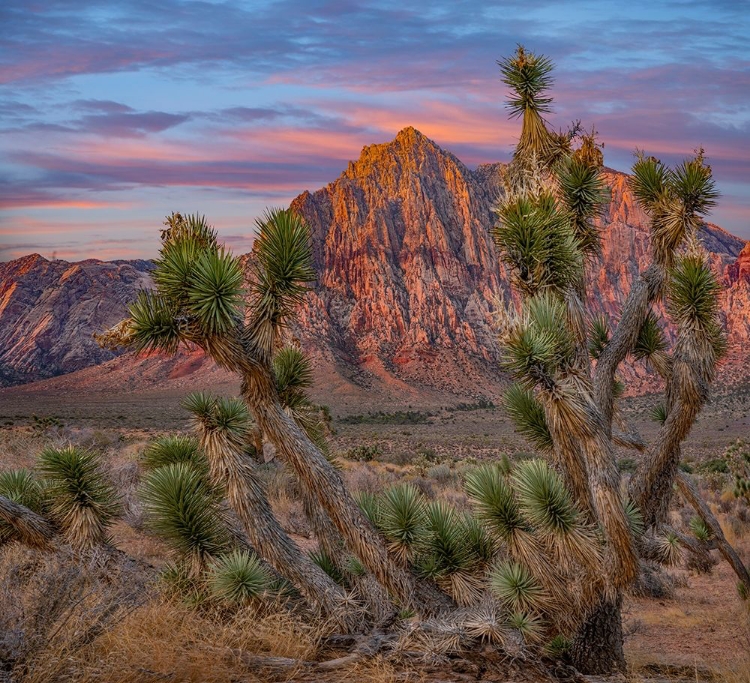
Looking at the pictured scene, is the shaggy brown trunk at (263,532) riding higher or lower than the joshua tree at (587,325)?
lower

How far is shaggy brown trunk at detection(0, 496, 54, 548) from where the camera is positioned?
26.1 ft

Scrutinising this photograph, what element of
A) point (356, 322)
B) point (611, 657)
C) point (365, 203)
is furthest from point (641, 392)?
point (611, 657)

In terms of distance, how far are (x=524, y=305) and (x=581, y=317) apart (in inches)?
29.9

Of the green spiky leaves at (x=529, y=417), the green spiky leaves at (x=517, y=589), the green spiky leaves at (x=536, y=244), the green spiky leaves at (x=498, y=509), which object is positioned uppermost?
the green spiky leaves at (x=536, y=244)

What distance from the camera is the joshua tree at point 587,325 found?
6844mm

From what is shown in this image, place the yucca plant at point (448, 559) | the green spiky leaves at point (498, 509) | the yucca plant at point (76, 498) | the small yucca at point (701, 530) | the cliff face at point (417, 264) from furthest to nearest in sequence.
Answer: the cliff face at point (417, 264), the small yucca at point (701, 530), the yucca plant at point (76, 498), the yucca plant at point (448, 559), the green spiky leaves at point (498, 509)

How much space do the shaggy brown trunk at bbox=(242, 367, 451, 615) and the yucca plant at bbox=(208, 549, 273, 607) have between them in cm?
86

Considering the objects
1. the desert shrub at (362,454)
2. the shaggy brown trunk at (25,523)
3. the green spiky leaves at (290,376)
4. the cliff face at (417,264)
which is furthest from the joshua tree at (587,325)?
the cliff face at (417,264)

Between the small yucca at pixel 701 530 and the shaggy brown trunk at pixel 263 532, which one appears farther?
the small yucca at pixel 701 530

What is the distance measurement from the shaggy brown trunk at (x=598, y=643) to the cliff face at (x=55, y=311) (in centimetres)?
11101

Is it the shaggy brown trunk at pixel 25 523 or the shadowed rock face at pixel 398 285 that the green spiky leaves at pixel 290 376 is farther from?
the shadowed rock face at pixel 398 285

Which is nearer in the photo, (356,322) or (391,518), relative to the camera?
(391,518)

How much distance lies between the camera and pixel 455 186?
125 metres

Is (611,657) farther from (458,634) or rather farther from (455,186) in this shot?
(455,186)
